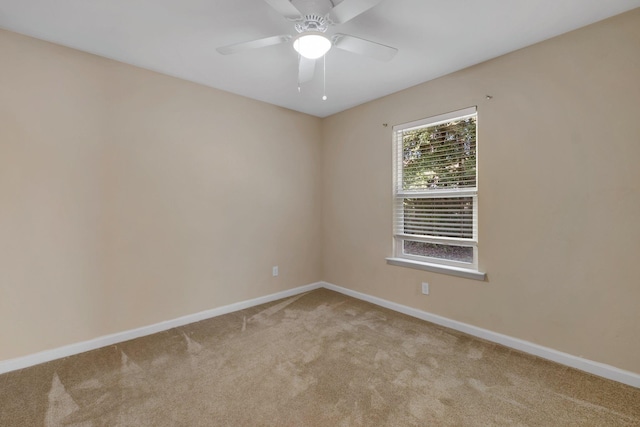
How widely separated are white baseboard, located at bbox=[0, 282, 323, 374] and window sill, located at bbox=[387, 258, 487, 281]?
159 cm

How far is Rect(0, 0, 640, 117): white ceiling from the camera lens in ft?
6.24

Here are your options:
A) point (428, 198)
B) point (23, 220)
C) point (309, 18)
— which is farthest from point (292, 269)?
point (309, 18)

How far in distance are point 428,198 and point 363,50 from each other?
5.63 feet

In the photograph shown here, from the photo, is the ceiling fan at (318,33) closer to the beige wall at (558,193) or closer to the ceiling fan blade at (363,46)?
the ceiling fan blade at (363,46)

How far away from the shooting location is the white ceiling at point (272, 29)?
1901 mm

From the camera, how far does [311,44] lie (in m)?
1.83

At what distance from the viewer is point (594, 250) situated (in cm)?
213

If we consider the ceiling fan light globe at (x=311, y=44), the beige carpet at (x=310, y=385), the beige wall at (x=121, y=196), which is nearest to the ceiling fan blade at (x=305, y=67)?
the ceiling fan light globe at (x=311, y=44)

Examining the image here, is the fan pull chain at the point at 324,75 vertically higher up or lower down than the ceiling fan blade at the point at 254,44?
higher up

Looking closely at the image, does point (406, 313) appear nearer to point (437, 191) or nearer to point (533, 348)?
point (533, 348)

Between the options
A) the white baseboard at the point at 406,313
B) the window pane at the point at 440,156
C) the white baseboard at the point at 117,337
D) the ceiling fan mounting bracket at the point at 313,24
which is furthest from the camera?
the window pane at the point at 440,156

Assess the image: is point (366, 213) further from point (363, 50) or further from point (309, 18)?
point (309, 18)

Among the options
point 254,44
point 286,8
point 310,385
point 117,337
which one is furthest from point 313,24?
point 117,337

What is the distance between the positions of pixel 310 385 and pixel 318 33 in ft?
7.47
